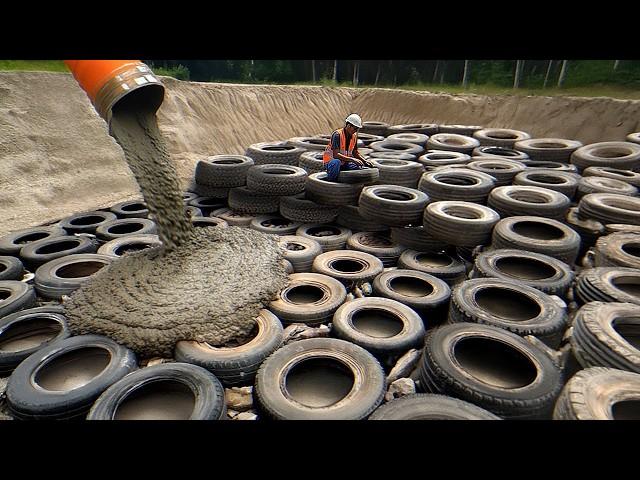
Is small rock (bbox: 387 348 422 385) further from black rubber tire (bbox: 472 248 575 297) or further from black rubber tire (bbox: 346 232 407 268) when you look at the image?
black rubber tire (bbox: 346 232 407 268)

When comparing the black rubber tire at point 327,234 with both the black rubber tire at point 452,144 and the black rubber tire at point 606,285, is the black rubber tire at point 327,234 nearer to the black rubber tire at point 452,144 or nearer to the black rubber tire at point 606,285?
the black rubber tire at point 606,285

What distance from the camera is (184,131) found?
11789 millimetres

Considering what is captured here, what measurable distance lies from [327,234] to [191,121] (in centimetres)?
833

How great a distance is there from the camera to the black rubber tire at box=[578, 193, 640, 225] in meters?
5.42

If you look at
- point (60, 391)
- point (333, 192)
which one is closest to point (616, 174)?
point (333, 192)

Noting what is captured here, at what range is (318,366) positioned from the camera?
3.65 metres

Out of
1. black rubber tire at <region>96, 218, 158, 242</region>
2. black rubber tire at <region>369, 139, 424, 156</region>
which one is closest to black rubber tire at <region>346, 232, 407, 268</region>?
black rubber tire at <region>96, 218, 158, 242</region>

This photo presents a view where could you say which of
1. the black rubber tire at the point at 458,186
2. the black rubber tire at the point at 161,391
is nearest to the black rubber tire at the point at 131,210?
the black rubber tire at the point at 161,391

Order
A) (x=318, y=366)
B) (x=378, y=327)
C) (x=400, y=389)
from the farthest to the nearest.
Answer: (x=378, y=327)
(x=318, y=366)
(x=400, y=389)

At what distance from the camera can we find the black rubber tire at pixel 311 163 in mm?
7871

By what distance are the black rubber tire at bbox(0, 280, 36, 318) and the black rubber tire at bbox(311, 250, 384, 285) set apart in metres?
3.78

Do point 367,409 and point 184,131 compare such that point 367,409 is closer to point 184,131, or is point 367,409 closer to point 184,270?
point 184,270

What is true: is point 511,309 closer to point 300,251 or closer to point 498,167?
point 300,251

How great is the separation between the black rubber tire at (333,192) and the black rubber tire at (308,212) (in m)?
0.14
